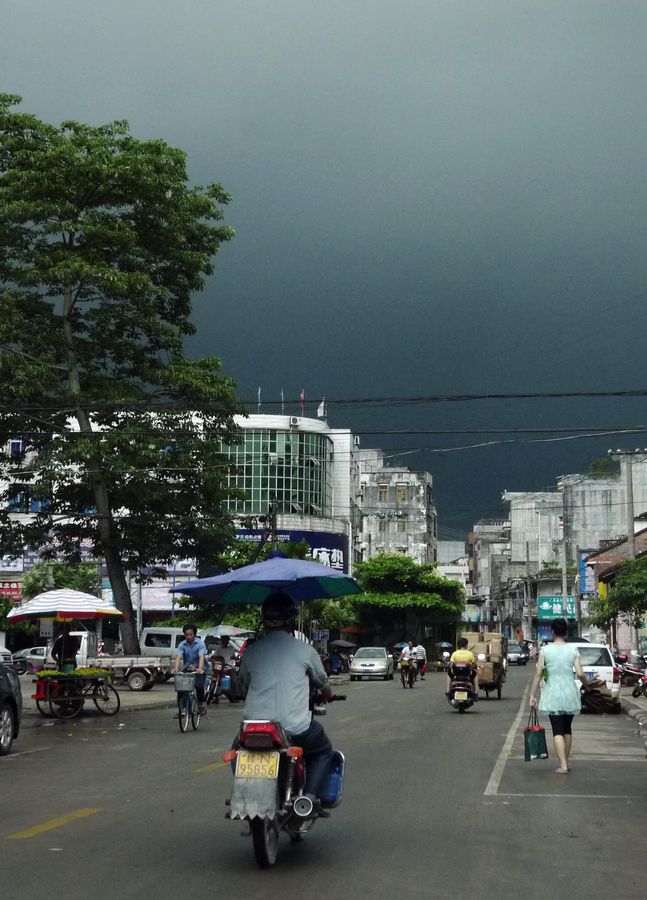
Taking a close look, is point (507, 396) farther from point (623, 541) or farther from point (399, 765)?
point (623, 541)

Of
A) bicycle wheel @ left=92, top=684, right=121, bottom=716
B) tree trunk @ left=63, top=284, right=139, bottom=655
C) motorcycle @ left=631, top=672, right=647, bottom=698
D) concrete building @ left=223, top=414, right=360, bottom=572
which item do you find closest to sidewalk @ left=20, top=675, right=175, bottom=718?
bicycle wheel @ left=92, top=684, right=121, bottom=716

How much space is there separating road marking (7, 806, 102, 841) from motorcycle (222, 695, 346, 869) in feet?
7.65

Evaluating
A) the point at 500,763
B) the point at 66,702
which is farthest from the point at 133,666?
the point at 500,763

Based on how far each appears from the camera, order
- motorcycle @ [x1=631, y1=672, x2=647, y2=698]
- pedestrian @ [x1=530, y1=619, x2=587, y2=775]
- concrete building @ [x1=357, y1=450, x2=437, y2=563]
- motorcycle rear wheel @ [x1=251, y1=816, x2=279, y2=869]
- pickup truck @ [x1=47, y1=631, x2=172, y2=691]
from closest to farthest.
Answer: motorcycle rear wheel @ [x1=251, y1=816, x2=279, y2=869]
pedestrian @ [x1=530, y1=619, x2=587, y2=775]
motorcycle @ [x1=631, y1=672, x2=647, y2=698]
pickup truck @ [x1=47, y1=631, x2=172, y2=691]
concrete building @ [x1=357, y1=450, x2=437, y2=563]

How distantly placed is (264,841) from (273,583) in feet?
9.45

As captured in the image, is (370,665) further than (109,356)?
Yes

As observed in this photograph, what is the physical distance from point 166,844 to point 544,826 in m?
3.25

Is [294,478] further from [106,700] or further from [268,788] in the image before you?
[268,788]

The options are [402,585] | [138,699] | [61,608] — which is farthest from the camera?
[402,585]

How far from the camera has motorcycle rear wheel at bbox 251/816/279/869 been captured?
783 centimetres

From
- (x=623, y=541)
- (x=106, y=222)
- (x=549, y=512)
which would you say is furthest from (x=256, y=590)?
(x=549, y=512)

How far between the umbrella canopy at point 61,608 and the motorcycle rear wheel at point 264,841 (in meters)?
19.2

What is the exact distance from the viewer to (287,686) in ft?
27.8

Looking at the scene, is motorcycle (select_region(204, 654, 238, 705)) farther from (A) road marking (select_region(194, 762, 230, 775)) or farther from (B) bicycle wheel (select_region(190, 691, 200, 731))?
(A) road marking (select_region(194, 762, 230, 775))
